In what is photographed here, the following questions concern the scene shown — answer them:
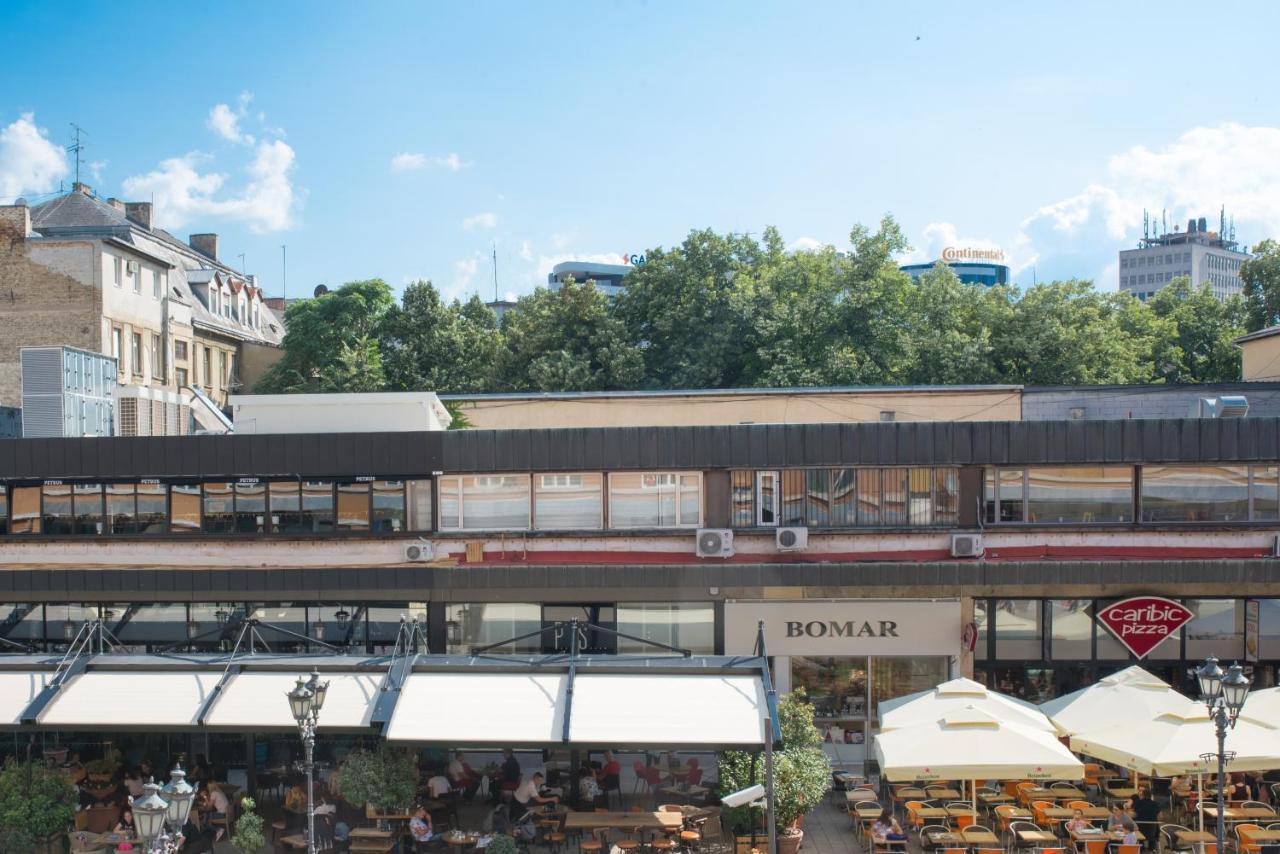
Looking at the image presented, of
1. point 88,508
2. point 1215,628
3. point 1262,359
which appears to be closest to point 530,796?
point 88,508

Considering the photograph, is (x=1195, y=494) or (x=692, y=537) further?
(x=1195, y=494)

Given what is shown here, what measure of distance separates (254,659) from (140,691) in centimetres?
182

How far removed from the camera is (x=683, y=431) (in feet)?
72.6

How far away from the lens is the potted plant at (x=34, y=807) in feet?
59.2

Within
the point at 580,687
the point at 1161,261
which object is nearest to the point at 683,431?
the point at 580,687

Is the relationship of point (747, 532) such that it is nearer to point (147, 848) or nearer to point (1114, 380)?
point (147, 848)

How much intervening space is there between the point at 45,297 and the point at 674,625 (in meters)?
38.8

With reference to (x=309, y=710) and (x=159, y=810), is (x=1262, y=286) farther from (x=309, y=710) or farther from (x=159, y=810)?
(x=159, y=810)

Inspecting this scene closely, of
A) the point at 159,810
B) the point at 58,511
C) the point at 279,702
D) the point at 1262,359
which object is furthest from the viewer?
the point at 1262,359

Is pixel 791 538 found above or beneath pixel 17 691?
above

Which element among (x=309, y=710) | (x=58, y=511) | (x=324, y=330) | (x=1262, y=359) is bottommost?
(x=309, y=710)

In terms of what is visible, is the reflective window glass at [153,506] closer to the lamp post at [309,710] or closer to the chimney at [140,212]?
the lamp post at [309,710]

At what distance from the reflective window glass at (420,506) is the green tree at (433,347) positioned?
102 feet

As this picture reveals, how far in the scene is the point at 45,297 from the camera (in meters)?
50.3
